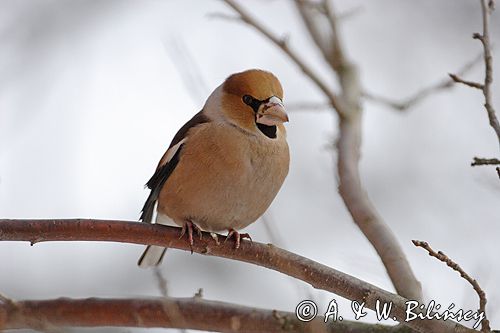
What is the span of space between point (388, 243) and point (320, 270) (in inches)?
23.8

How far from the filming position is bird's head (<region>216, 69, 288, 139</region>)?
3270 mm

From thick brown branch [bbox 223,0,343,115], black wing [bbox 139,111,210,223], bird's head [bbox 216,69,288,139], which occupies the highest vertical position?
thick brown branch [bbox 223,0,343,115]

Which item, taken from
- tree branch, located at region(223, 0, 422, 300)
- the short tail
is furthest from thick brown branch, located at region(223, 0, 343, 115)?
the short tail

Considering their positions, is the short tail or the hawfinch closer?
the hawfinch

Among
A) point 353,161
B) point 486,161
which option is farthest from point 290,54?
point 486,161

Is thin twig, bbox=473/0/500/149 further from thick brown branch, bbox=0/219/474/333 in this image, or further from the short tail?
the short tail

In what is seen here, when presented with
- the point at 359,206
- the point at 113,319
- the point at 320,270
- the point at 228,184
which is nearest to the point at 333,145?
the point at 359,206

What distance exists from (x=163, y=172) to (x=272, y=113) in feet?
1.86

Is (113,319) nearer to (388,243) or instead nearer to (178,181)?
(178,181)

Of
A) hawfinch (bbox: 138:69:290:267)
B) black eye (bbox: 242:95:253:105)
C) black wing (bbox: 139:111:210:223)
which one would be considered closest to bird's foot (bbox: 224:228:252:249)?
hawfinch (bbox: 138:69:290:267)

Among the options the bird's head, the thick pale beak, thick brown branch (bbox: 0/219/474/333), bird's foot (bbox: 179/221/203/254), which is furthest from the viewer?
the bird's head

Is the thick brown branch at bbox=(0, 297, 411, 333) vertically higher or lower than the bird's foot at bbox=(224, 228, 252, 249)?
lower

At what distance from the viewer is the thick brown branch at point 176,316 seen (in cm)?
252

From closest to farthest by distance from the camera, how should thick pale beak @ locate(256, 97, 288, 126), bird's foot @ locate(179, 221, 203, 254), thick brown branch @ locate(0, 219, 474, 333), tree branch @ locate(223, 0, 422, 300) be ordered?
thick brown branch @ locate(0, 219, 474, 333)
bird's foot @ locate(179, 221, 203, 254)
tree branch @ locate(223, 0, 422, 300)
thick pale beak @ locate(256, 97, 288, 126)
